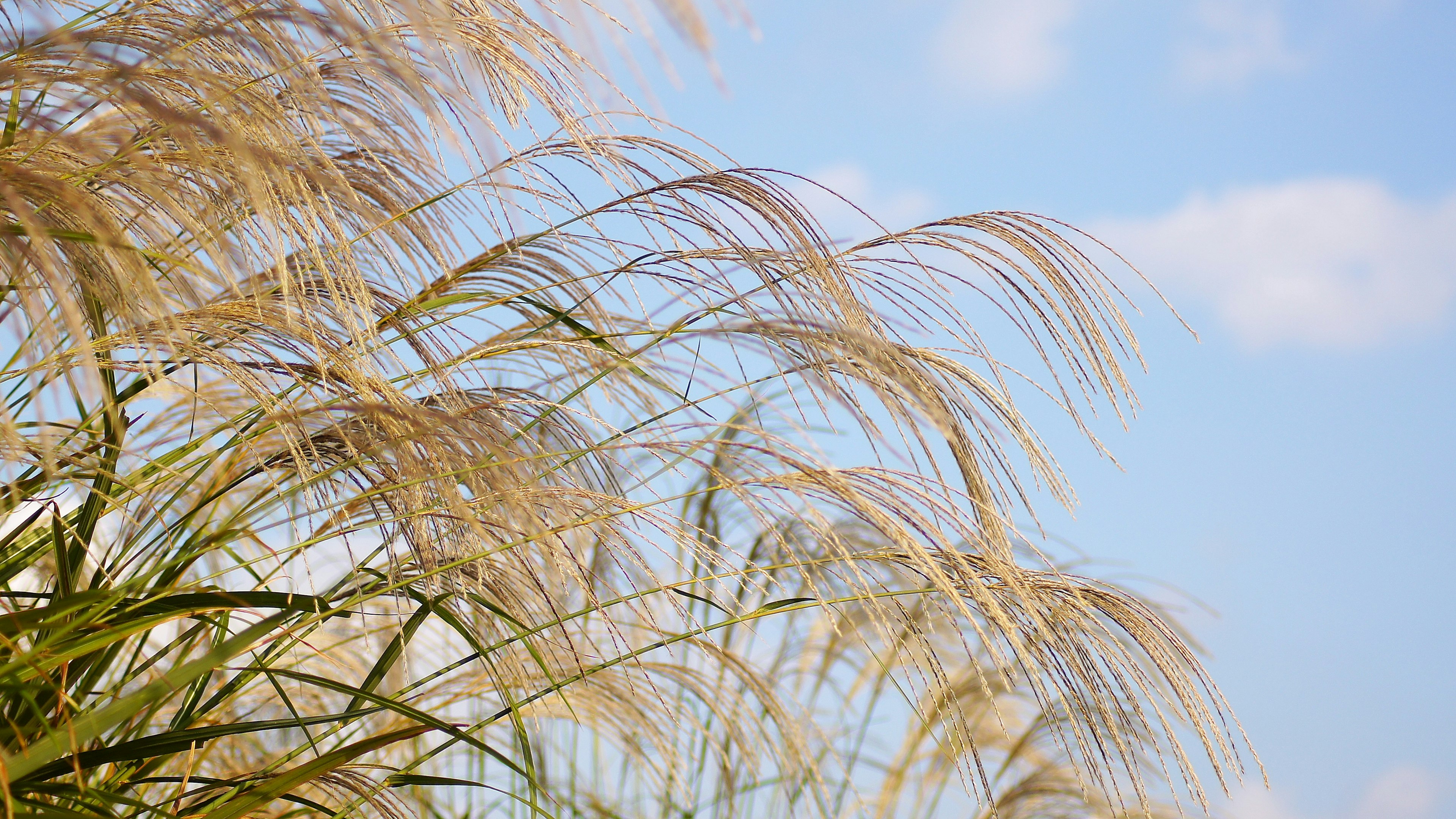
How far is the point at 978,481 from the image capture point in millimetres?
1393

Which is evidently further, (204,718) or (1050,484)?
(204,718)

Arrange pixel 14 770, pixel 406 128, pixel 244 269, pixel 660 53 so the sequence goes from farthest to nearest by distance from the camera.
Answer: pixel 406 128, pixel 244 269, pixel 14 770, pixel 660 53

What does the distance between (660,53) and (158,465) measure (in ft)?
3.30

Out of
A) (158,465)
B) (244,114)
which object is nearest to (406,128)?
(244,114)

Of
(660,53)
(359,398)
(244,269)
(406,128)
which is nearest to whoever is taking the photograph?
(660,53)

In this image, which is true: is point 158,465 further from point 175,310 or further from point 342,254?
point 342,254

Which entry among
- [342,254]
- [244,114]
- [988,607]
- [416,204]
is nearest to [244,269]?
[342,254]

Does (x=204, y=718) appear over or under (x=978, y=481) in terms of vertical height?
under

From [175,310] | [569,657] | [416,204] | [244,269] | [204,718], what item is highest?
[416,204]

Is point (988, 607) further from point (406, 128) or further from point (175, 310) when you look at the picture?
point (175, 310)

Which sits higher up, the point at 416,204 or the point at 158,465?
the point at 416,204

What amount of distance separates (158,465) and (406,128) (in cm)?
52

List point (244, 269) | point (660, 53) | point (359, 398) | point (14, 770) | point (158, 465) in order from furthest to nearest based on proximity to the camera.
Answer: point (158, 465) → point (359, 398) → point (244, 269) → point (14, 770) → point (660, 53)

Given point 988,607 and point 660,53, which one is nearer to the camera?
point 660,53
